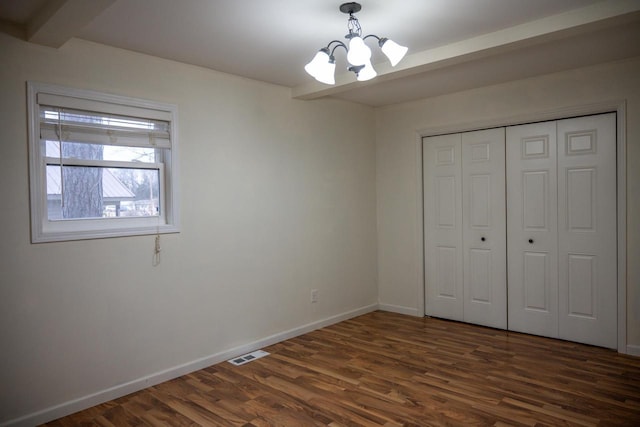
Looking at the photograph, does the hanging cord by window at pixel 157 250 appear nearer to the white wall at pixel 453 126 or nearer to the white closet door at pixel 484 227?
the white wall at pixel 453 126

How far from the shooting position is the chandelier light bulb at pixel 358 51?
239 cm

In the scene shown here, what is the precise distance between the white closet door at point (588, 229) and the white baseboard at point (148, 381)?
7.78ft

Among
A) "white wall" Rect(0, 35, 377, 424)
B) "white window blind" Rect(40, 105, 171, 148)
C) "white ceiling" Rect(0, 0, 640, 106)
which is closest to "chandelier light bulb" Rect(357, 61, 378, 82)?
"white ceiling" Rect(0, 0, 640, 106)

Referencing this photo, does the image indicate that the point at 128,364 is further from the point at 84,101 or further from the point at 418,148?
the point at 418,148

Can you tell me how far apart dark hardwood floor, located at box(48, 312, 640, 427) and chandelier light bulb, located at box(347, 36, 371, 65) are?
2117 millimetres

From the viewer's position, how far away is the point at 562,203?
4.00 m

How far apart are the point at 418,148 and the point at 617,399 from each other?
295cm

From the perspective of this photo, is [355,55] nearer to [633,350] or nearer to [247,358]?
[247,358]

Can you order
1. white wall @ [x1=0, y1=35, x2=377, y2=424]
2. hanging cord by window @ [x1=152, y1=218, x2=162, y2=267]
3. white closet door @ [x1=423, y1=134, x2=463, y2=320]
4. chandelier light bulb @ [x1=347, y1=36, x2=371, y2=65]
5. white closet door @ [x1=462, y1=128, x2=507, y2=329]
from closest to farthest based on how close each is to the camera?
chandelier light bulb @ [x1=347, y1=36, x2=371, y2=65], white wall @ [x1=0, y1=35, x2=377, y2=424], hanging cord by window @ [x1=152, y1=218, x2=162, y2=267], white closet door @ [x1=462, y1=128, x2=507, y2=329], white closet door @ [x1=423, y1=134, x2=463, y2=320]

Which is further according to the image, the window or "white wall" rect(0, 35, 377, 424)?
the window

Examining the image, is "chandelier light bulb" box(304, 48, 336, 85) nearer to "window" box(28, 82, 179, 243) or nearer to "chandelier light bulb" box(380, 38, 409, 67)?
"chandelier light bulb" box(380, 38, 409, 67)

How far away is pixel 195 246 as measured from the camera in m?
3.54

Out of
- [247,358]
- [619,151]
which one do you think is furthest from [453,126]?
[247,358]

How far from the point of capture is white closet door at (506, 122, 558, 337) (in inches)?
161
